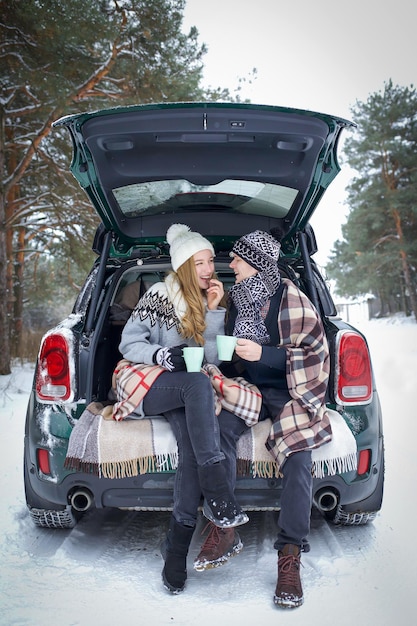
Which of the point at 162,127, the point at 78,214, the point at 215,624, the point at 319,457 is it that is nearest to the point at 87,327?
the point at 162,127

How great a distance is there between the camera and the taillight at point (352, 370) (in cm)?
291

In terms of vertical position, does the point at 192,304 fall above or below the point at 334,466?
above

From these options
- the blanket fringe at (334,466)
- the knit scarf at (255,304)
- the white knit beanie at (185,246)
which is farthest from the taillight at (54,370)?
the blanket fringe at (334,466)

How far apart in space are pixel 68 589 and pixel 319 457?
1233mm

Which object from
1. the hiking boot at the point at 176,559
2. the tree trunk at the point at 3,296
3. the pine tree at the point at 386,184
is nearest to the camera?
the hiking boot at the point at 176,559

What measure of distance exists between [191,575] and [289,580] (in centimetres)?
51

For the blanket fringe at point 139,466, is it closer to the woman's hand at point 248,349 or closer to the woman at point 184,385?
the woman at point 184,385

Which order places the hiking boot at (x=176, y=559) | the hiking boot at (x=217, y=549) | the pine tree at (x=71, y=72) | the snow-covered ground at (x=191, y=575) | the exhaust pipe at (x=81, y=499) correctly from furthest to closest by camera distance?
the pine tree at (x=71, y=72) < the exhaust pipe at (x=81, y=499) < the hiking boot at (x=217, y=549) < the hiking boot at (x=176, y=559) < the snow-covered ground at (x=191, y=575)

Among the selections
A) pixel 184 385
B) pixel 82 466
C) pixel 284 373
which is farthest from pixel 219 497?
pixel 284 373

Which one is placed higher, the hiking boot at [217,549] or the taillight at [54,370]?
the taillight at [54,370]

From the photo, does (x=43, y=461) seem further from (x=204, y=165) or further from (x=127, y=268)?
(x=204, y=165)

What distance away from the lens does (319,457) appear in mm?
2748

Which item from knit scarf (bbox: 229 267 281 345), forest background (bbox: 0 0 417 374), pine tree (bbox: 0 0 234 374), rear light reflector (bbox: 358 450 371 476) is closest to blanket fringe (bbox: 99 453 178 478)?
knit scarf (bbox: 229 267 281 345)

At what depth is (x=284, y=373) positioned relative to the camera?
306 centimetres
